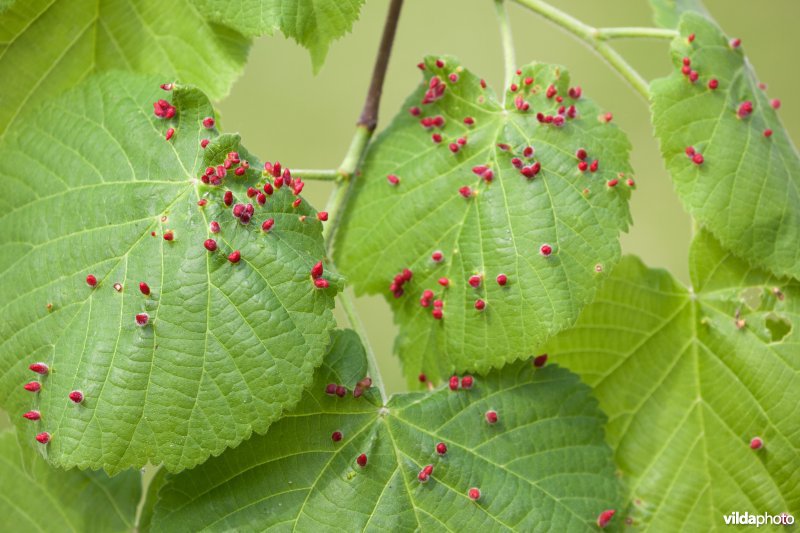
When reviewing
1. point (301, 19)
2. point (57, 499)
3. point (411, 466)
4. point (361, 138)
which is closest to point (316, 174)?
point (361, 138)

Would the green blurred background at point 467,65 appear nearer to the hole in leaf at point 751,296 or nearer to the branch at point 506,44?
the branch at point 506,44

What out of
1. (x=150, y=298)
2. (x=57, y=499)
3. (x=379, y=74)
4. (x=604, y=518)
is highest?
(x=379, y=74)

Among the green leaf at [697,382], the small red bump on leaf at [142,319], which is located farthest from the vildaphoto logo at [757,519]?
the small red bump on leaf at [142,319]

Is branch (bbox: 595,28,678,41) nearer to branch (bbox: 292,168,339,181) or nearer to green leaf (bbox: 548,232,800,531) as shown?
green leaf (bbox: 548,232,800,531)

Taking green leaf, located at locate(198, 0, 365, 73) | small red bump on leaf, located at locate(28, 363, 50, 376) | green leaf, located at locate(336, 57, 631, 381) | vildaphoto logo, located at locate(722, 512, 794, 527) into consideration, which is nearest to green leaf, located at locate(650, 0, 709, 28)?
green leaf, located at locate(336, 57, 631, 381)

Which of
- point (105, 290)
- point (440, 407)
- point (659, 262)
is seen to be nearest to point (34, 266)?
point (105, 290)

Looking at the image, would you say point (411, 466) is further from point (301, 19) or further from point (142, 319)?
point (301, 19)
